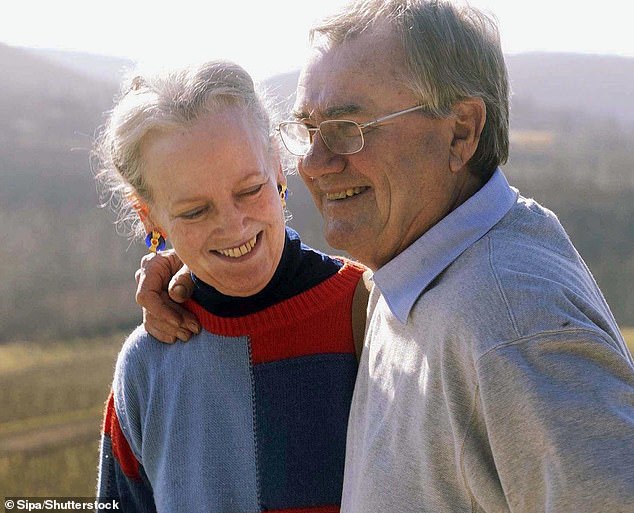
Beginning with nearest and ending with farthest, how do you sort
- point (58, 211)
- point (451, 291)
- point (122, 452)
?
point (451, 291)
point (122, 452)
point (58, 211)

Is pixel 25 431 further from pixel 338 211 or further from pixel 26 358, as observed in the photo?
pixel 338 211

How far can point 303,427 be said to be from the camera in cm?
175

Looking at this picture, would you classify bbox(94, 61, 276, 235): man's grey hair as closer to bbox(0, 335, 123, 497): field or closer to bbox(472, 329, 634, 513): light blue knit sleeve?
bbox(472, 329, 634, 513): light blue knit sleeve

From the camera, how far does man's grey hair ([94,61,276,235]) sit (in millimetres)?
1701

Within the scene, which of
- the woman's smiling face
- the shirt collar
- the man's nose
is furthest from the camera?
the woman's smiling face

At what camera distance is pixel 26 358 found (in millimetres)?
4602

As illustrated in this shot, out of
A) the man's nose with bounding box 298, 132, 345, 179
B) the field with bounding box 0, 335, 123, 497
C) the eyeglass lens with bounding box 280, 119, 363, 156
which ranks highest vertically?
the eyeglass lens with bounding box 280, 119, 363, 156

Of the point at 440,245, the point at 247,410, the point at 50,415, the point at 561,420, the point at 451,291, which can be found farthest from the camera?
the point at 50,415

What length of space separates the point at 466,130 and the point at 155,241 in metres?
0.77

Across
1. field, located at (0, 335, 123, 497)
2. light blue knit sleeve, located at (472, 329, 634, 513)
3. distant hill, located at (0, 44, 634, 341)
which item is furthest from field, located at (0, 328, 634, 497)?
light blue knit sleeve, located at (472, 329, 634, 513)

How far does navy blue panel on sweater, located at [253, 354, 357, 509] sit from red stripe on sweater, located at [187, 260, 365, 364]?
0.08 ft

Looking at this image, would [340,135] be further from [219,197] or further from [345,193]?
[219,197]

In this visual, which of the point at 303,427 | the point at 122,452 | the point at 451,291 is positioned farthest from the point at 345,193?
the point at 122,452

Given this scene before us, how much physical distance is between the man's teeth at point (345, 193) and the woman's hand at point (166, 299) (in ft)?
1.74
